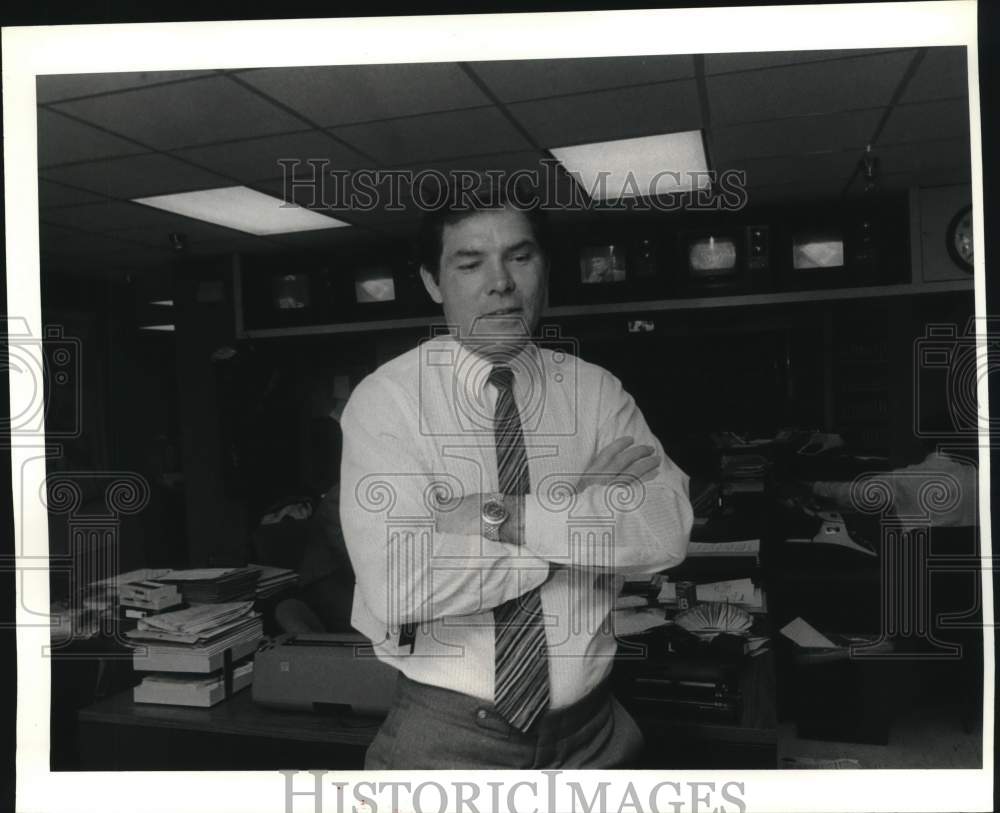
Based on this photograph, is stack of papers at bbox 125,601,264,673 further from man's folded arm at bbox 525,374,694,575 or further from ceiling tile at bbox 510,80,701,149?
ceiling tile at bbox 510,80,701,149

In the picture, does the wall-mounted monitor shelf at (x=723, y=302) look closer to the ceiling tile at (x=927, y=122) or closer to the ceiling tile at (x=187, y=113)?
the ceiling tile at (x=927, y=122)

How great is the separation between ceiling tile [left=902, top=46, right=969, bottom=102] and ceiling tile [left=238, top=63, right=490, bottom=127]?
3.67ft

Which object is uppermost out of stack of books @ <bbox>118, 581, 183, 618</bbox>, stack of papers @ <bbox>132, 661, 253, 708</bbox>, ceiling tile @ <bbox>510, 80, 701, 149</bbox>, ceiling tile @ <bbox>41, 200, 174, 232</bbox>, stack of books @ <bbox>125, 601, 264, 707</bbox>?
ceiling tile @ <bbox>510, 80, 701, 149</bbox>

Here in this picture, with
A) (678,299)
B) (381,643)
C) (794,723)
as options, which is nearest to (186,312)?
(381,643)

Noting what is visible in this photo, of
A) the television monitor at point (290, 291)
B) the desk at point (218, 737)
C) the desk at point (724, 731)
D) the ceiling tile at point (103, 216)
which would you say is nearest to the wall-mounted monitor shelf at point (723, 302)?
the television monitor at point (290, 291)

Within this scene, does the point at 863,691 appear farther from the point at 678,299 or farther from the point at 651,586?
the point at 678,299

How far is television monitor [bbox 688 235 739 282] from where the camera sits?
2.09 meters

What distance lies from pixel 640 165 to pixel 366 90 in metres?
0.76

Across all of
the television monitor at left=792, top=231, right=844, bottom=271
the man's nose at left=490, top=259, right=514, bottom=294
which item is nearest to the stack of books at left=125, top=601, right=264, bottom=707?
the man's nose at left=490, top=259, right=514, bottom=294

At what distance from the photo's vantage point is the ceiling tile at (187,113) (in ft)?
6.86

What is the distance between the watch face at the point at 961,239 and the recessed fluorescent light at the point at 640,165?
0.66 metres

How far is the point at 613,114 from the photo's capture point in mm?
2057

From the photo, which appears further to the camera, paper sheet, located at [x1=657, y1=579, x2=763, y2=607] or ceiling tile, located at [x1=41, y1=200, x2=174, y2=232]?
ceiling tile, located at [x1=41, y1=200, x2=174, y2=232]

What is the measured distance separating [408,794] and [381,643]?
1.37ft
